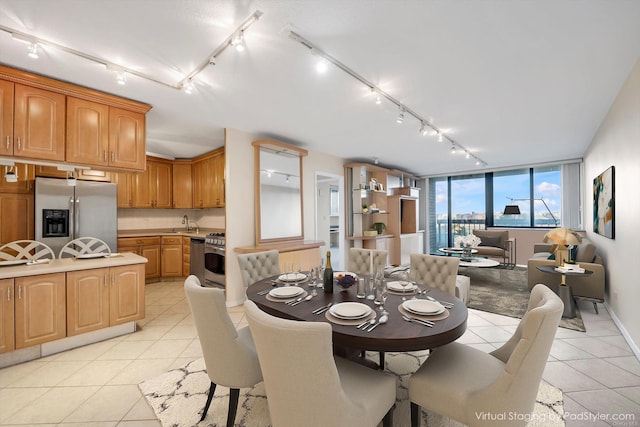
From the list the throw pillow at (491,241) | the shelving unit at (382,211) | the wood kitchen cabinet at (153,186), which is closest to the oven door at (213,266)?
the wood kitchen cabinet at (153,186)

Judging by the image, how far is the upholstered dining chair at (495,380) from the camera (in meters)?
1.13

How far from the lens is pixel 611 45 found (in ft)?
6.56

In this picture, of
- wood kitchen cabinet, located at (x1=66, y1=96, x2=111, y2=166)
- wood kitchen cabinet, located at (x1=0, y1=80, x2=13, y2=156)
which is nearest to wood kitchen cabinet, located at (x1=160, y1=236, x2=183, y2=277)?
wood kitchen cabinet, located at (x1=66, y1=96, x2=111, y2=166)

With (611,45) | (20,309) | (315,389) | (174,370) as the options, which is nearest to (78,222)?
(20,309)

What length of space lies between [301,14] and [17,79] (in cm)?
258

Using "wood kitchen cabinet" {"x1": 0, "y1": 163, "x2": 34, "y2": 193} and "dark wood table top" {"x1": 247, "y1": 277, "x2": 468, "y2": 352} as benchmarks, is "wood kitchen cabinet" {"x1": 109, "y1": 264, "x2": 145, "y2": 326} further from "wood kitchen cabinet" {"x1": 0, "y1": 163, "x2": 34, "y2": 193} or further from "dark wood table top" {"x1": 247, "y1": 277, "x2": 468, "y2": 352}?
"wood kitchen cabinet" {"x1": 0, "y1": 163, "x2": 34, "y2": 193}

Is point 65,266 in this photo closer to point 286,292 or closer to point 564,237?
point 286,292

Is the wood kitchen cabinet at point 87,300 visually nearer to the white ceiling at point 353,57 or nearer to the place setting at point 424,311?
the white ceiling at point 353,57

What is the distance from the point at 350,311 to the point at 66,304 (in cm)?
275

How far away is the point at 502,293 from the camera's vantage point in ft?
14.0

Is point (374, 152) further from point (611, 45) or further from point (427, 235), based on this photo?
point (427, 235)

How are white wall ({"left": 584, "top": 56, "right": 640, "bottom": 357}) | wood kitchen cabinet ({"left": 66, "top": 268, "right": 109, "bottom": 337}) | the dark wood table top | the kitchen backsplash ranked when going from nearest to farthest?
the dark wood table top, white wall ({"left": 584, "top": 56, "right": 640, "bottom": 357}), wood kitchen cabinet ({"left": 66, "top": 268, "right": 109, "bottom": 337}), the kitchen backsplash

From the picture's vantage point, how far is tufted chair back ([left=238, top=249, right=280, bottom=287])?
106 inches

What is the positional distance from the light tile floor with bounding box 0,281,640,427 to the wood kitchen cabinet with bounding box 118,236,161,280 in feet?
7.01
